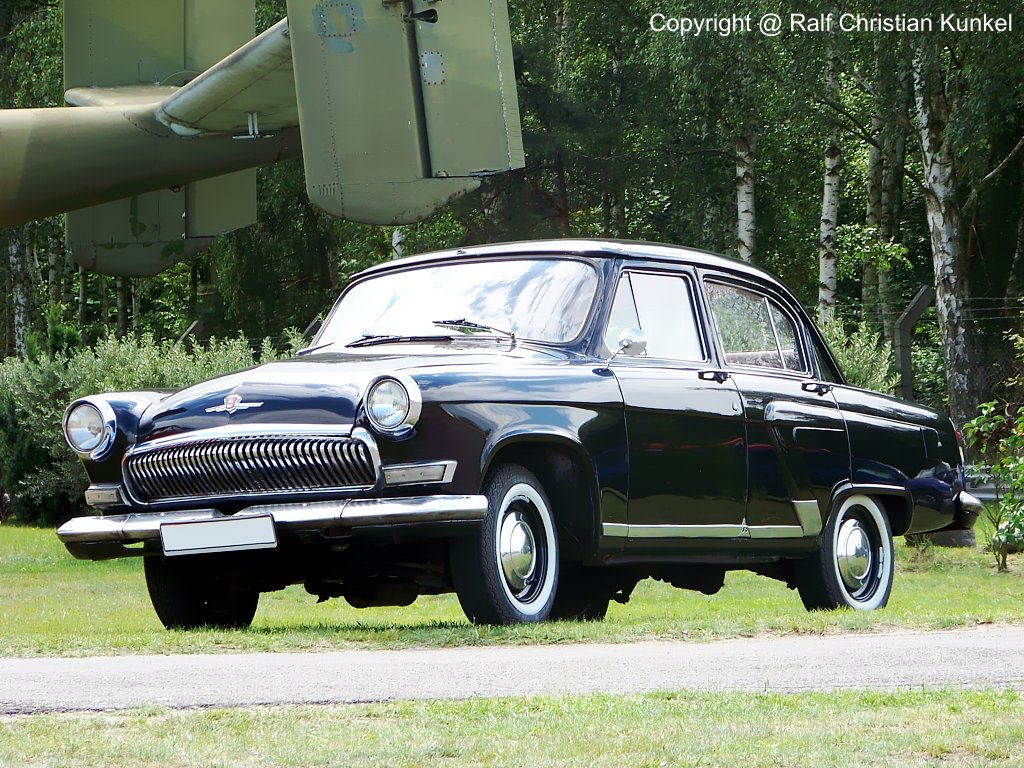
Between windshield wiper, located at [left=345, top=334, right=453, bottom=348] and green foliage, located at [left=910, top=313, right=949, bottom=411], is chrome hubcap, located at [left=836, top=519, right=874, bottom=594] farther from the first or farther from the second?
green foliage, located at [left=910, top=313, right=949, bottom=411]

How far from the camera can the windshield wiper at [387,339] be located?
A: 8300 mm

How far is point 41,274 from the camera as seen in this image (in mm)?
52938

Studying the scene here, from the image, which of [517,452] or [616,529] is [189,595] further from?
[616,529]

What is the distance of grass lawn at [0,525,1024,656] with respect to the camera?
725 centimetres

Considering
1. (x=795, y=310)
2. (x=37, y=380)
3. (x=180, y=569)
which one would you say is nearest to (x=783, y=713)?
(x=180, y=569)

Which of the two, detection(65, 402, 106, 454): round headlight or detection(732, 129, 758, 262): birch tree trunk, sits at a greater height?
detection(732, 129, 758, 262): birch tree trunk

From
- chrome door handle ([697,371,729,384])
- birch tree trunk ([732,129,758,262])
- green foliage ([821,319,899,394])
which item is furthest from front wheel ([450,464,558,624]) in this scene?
birch tree trunk ([732,129,758,262])

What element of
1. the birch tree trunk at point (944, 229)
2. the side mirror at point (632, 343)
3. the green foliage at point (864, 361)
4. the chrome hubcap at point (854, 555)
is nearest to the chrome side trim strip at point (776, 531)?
the chrome hubcap at point (854, 555)

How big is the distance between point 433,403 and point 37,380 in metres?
17.8

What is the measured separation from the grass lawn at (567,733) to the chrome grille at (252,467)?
2.39 metres

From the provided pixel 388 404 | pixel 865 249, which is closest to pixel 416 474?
pixel 388 404

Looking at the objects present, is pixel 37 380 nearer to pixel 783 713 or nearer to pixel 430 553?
pixel 430 553

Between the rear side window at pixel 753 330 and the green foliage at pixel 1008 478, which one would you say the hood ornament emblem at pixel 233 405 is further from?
the green foliage at pixel 1008 478

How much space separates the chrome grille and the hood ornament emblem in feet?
0.45
